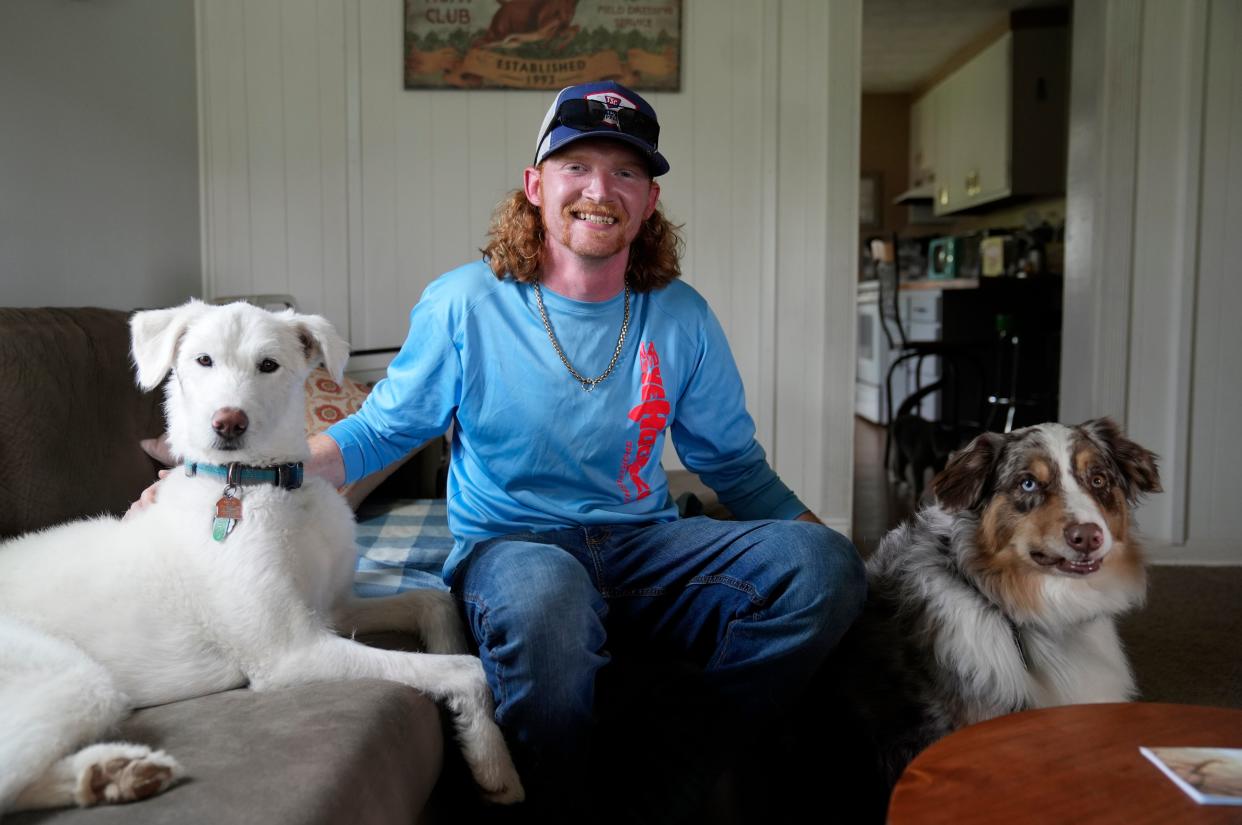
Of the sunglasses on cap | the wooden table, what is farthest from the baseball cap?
the wooden table

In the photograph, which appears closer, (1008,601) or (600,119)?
(1008,601)

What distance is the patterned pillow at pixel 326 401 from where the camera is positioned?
8.85ft

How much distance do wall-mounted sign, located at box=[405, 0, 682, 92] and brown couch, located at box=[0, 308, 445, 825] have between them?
6.97ft

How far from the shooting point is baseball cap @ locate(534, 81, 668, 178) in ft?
6.35

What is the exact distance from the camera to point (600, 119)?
1.94 m

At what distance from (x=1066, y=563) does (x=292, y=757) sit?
1234 millimetres

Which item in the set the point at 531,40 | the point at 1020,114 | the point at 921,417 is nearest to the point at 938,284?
the point at 1020,114

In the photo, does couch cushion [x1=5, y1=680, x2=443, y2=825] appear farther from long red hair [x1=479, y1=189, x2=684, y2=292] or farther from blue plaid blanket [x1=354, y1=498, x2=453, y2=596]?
long red hair [x1=479, y1=189, x2=684, y2=292]

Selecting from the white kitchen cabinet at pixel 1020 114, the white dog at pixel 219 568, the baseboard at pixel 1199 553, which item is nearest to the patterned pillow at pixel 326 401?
the white dog at pixel 219 568

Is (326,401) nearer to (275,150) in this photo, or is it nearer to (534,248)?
(534,248)

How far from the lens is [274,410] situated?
1.57 m

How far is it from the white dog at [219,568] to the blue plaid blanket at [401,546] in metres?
0.40

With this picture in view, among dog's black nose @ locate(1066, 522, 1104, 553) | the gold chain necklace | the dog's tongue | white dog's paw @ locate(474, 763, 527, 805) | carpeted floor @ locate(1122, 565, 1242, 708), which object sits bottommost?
carpeted floor @ locate(1122, 565, 1242, 708)

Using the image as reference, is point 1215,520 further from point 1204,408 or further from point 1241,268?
point 1241,268
